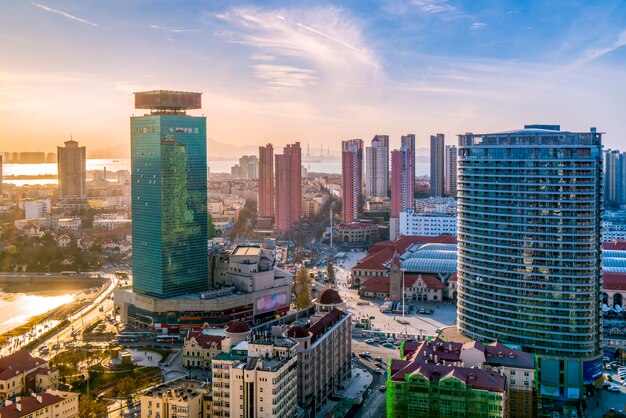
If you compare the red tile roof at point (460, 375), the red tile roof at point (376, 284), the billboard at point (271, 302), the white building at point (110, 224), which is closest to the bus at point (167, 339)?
the billboard at point (271, 302)

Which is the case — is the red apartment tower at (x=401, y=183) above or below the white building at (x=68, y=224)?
above

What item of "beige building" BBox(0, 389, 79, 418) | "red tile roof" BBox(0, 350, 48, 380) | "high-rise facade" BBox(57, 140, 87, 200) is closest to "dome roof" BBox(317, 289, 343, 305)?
"beige building" BBox(0, 389, 79, 418)

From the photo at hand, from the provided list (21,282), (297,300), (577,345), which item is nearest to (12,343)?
(297,300)

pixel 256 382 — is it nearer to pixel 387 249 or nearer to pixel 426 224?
pixel 387 249

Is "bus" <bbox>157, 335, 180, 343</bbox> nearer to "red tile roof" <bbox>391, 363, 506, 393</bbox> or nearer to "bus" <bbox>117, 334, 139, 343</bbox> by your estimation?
"bus" <bbox>117, 334, 139, 343</bbox>

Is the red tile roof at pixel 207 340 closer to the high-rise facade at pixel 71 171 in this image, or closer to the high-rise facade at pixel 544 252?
the high-rise facade at pixel 544 252
